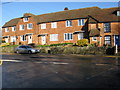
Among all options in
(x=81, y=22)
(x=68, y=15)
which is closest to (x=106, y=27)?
(x=81, y=22)

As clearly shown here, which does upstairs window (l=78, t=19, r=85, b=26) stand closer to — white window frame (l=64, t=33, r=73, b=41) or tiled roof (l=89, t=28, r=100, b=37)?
white window frame (l=64, t=33, r=73, b=41)

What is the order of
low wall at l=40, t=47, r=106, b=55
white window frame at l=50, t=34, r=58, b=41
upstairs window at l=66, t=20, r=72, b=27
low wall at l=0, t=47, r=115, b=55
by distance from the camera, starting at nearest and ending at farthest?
1. low wall at l=0, t=47, r=115, b=55
2. low wall at l=40, t=47, r=106, b=55
3. upstairs window at l=66, t=20, r=72, b=27
4. white window frame at l=50, t=34, r=58, b=41

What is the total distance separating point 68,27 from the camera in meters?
34.1

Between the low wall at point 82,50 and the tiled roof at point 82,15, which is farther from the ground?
the tiled roof at point 82,15

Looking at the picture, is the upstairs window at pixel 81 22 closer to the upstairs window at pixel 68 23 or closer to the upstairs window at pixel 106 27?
the upstairs window at pixel 68 23

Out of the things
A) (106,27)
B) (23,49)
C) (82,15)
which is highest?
(82,15)

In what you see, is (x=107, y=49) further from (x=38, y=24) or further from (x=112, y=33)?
(x=38, y=24)

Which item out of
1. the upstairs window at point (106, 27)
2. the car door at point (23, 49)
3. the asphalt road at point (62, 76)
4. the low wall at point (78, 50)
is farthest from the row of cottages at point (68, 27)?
the asphalt road at point (62, 76)

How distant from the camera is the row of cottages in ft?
93.2

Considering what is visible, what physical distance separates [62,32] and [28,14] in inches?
464

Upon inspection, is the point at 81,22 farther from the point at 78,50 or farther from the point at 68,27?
the point at 78,50

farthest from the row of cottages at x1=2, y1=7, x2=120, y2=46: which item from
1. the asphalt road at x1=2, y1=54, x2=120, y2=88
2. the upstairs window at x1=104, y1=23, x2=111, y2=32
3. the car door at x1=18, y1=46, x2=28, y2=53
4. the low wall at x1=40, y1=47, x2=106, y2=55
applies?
the asphalt road at x1=2, y1=54, x2=120, y2=88

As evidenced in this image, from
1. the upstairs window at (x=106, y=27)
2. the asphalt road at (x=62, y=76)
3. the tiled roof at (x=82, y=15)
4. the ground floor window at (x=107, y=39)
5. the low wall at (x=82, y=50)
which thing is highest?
the tiled roof at (x=82, y=15)

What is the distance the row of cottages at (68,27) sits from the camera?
93.2 ft
